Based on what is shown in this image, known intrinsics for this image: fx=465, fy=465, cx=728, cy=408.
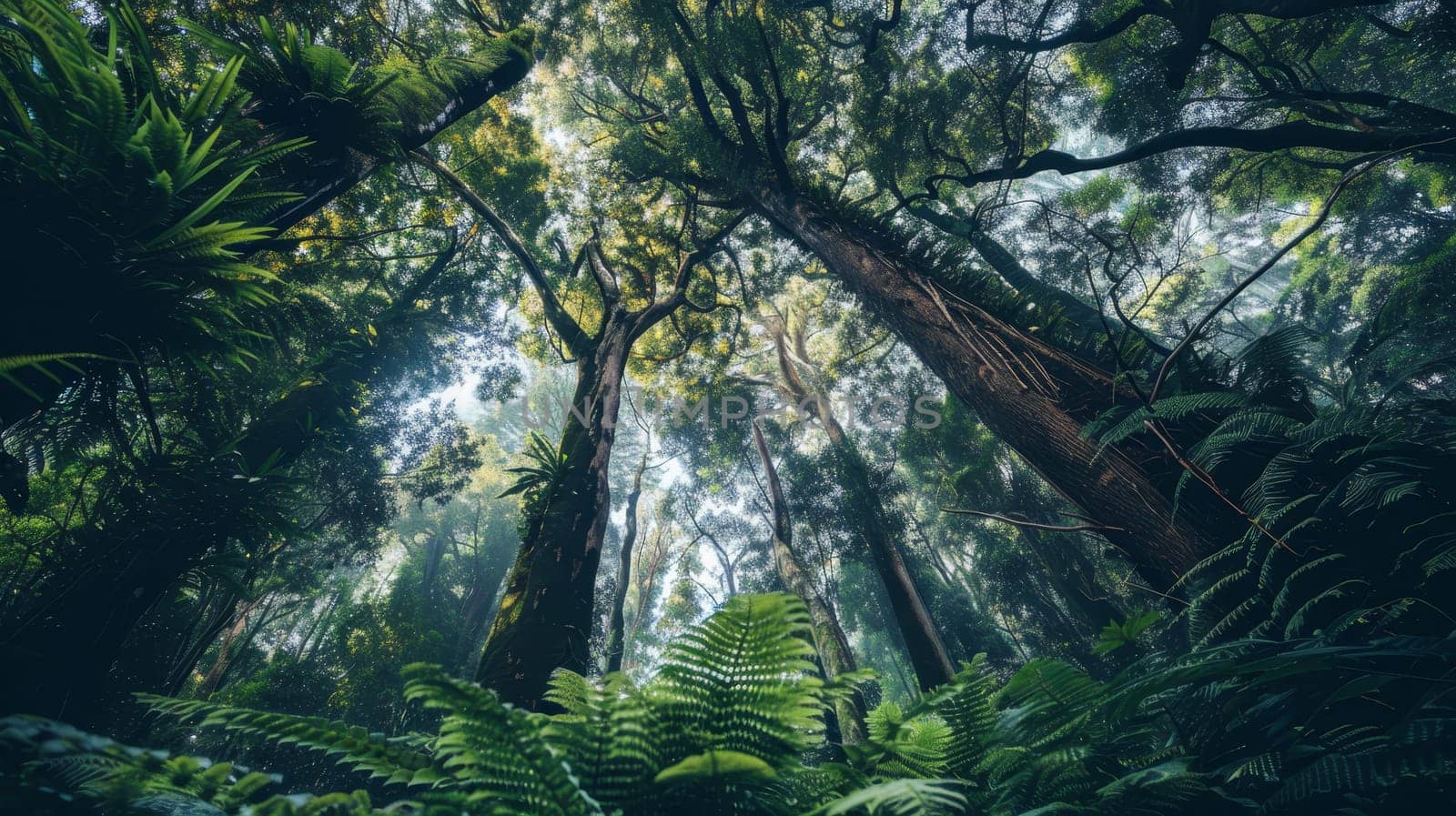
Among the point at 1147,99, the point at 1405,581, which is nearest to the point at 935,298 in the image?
the point at 1405,581

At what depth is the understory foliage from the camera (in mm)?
720

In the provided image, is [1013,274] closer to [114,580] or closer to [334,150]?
[334,150]

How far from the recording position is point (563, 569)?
352 centimetres

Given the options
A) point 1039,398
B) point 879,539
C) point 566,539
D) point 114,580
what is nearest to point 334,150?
point 566,539

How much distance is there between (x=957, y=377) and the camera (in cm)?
306

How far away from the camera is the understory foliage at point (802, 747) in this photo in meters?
0.72

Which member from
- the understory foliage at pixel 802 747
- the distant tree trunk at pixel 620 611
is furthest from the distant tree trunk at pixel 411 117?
the distant tree trunk at pixel 620 611

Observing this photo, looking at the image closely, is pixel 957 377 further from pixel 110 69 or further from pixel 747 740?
pixel 110 69

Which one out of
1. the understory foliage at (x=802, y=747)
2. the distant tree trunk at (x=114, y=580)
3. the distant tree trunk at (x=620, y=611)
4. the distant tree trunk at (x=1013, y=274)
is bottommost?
the understory foliage at (x=802, y=747)

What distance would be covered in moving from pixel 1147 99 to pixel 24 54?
10669mm

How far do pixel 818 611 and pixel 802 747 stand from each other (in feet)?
28.5

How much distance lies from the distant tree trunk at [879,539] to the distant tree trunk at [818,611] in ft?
3.67

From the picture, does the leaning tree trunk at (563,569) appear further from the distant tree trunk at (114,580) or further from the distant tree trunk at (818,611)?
the distant tree trunk at (818,611)

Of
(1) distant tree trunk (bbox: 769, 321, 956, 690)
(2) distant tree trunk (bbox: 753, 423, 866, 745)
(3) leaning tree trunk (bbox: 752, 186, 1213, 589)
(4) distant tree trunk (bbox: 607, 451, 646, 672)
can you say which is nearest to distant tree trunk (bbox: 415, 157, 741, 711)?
(3) leaning tree trunk (bbox: 752, 186, 1213, 589)
